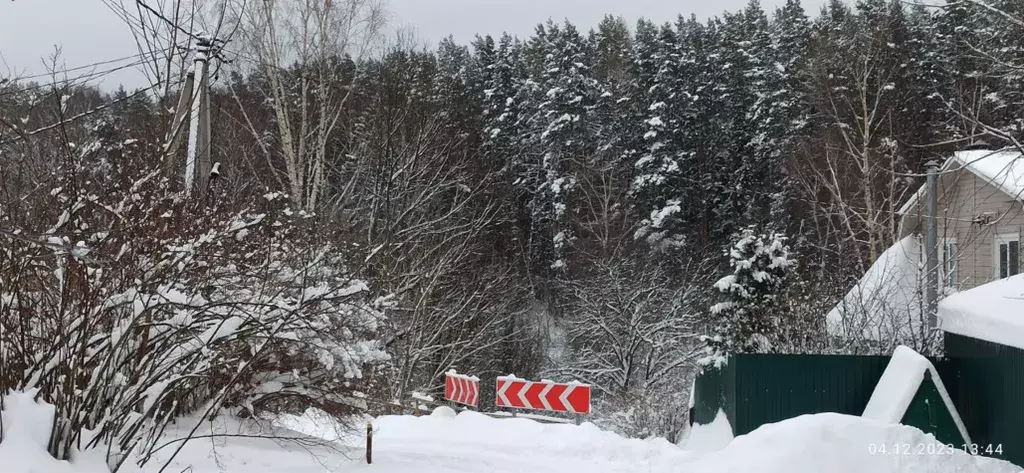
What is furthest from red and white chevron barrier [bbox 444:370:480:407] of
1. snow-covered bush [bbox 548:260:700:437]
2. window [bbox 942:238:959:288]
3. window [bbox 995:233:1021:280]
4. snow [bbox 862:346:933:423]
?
window [bbox 995:233:1021:280]

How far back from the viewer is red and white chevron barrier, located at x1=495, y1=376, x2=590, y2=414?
38.3 feet

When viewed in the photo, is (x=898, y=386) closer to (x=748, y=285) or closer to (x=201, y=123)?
(x=748, y=285)

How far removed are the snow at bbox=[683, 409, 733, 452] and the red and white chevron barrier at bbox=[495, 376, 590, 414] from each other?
181 centimetres

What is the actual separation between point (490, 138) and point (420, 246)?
1728 centimetres

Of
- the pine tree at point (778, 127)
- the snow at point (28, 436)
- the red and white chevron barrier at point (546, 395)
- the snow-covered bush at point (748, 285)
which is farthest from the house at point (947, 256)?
the pine tree at point (778, 127)

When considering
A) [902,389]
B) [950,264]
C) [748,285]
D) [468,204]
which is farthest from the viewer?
[468,204]

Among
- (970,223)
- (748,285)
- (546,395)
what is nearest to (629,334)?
(748,285)

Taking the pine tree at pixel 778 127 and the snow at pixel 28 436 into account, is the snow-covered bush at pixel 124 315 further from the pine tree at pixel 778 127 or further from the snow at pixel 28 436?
the pine tree at pixel 778 127

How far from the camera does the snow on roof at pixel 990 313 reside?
7766 millimetres

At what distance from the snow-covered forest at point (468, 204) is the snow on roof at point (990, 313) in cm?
161

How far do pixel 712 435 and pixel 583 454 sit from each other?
3065 millimetres

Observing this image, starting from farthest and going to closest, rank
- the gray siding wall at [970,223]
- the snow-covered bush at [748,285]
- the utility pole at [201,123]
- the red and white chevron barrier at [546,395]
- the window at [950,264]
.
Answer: the snow-covered bush at [748,285], the gray siding wall at [970,223], the window at [950,264], the red and white chevron barrier at [546,395], the utility pole at [201,123]

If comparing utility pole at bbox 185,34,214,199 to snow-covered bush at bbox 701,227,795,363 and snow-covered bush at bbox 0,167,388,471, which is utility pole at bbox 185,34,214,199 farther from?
snow-covered bush at bbox 701,227,795,363

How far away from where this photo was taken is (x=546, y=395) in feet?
39.0
